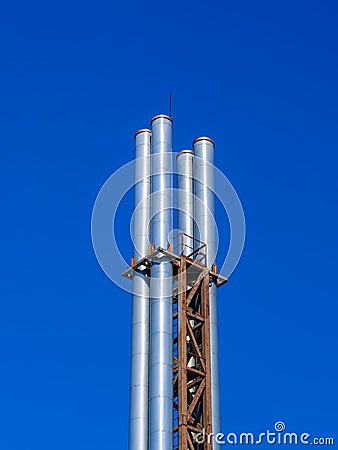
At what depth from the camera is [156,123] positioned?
229 feet

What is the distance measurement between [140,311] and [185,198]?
8.48m

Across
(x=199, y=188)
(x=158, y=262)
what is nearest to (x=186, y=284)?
(x=158, y=262)

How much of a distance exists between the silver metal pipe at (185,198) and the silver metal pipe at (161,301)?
127 cm

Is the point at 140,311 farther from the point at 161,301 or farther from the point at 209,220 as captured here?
the point at 209,220

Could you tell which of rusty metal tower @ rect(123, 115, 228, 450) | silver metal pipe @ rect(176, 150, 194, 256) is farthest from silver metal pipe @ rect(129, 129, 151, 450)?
silver metal pipe @ rect(176, 150, 194, 256)

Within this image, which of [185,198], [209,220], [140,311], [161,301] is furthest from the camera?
[185,198]

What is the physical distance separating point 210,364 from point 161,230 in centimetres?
850

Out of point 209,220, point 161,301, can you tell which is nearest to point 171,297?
point 161,301

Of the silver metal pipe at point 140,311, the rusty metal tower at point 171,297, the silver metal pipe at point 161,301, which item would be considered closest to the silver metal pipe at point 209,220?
the rusty metal tower at point 171,297

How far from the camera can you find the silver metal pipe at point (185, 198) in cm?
6712

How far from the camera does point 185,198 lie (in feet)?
225

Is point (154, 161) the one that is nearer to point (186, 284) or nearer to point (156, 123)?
point (156, 123)

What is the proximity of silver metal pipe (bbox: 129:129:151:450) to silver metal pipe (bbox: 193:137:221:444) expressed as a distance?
3218mm

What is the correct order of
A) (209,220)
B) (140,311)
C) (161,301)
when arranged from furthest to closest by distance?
1. (209,220)
2. (140,311)
3. (161,301)
